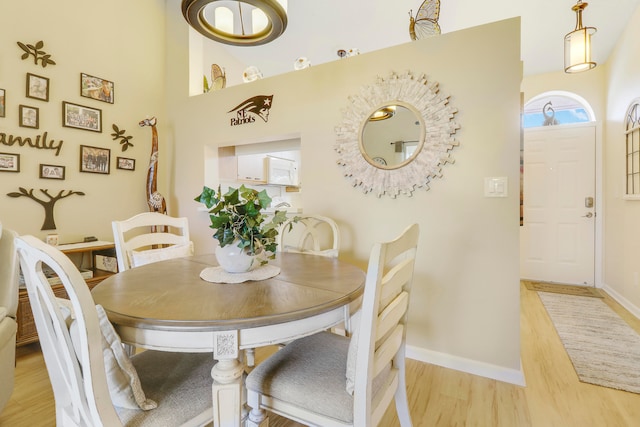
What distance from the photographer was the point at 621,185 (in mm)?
3137

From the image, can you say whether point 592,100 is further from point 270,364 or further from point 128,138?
point 128,138

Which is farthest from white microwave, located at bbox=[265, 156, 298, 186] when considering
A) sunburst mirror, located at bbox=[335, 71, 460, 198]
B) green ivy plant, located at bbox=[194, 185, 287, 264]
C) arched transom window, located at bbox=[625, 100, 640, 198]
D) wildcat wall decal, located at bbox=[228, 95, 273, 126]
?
arched transom window, located at bbox=[625, 100, 640, 198]

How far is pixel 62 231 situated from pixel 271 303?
2.58 meters

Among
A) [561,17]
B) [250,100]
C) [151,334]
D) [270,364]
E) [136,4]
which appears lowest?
[270,364]

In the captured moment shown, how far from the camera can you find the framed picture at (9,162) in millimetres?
2232

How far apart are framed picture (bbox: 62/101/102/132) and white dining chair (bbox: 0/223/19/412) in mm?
1538

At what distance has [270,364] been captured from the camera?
1103mm

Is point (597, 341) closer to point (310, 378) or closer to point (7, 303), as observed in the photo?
point (310, 378)

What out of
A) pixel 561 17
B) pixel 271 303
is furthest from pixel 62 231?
pixel 561 17

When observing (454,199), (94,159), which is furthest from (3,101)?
(454,199)

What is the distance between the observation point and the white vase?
1258mm

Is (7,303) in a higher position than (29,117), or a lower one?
lower

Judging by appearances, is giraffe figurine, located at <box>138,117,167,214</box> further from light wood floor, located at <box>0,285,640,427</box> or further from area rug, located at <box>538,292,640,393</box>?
area rug, located at <box>538,292,640,393</box>

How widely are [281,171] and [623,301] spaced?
4229 mm
